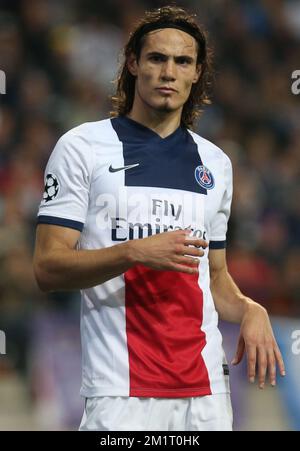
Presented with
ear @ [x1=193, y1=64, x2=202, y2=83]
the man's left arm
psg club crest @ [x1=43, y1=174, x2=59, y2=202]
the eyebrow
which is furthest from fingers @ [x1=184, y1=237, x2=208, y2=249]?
ear @ [x1=193, y1=64, x2=202, y2=83]

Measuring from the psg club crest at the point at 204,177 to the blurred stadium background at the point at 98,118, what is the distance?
338 cm

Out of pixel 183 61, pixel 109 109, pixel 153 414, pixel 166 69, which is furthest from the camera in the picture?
pixel 109 109

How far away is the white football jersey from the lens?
11.8 feet

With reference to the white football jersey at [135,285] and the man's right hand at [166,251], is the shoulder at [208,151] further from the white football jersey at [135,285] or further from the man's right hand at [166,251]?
the man's right hand at [166,251]

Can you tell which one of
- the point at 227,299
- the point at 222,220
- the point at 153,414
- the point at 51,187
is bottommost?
the point at 153,414

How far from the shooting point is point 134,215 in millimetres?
3680

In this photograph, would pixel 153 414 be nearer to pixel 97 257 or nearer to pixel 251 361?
pixel 251 361

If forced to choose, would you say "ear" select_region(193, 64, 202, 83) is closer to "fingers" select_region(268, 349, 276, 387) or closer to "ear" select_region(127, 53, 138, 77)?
"ear" select_region(127, 53, 138, 77)

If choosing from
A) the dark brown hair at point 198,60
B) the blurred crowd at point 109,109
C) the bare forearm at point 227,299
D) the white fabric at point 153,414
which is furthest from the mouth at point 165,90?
the blurred crowd at point 109,109

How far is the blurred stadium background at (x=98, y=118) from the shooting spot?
25.0ft

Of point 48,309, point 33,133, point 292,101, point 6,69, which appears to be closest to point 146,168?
point 48,309

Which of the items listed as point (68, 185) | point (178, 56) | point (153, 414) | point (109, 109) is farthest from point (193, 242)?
point (109, 109)

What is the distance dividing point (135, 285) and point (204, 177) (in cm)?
56

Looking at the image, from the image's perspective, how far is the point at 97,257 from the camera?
11.2 feet
